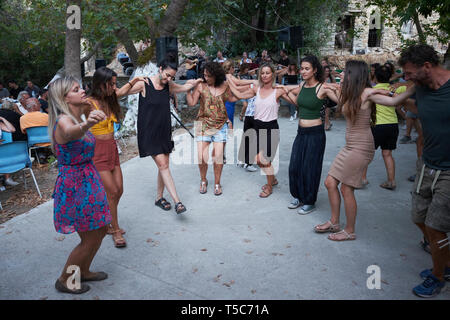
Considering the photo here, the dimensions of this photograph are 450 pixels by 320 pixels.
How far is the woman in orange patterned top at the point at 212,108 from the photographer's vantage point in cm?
504

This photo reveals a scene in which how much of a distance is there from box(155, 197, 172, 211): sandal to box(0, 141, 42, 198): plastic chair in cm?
215

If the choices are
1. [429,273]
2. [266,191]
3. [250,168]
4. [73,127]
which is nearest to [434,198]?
[429,273]

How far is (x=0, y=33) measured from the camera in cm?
1652

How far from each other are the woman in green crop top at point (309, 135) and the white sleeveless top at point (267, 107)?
33 centimetres

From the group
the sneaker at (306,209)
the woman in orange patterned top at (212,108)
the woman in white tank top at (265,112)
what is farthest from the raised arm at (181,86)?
the sneaker at (306,209)

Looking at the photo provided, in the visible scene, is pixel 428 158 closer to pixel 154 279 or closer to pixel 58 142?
pixel 154 279

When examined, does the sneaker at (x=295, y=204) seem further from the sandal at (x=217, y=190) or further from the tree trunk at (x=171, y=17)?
A: the tree trunk at (x=171, y=17)

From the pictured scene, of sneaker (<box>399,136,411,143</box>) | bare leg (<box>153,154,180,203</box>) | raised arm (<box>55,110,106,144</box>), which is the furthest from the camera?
sneaker (<box>399,136,411,143</box>)

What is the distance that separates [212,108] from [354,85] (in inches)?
81.8

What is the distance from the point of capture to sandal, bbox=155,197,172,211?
4750mm

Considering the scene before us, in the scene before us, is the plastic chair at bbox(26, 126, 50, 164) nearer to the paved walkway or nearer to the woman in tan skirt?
the paved walkway

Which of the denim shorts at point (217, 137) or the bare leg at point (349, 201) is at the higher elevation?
the denim shorts at point (217, 137)

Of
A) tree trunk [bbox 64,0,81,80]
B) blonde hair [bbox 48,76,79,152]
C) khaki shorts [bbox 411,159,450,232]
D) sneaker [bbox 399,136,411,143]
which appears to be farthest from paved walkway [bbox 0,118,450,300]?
tree trunk [bbox 64,0,81,80]
